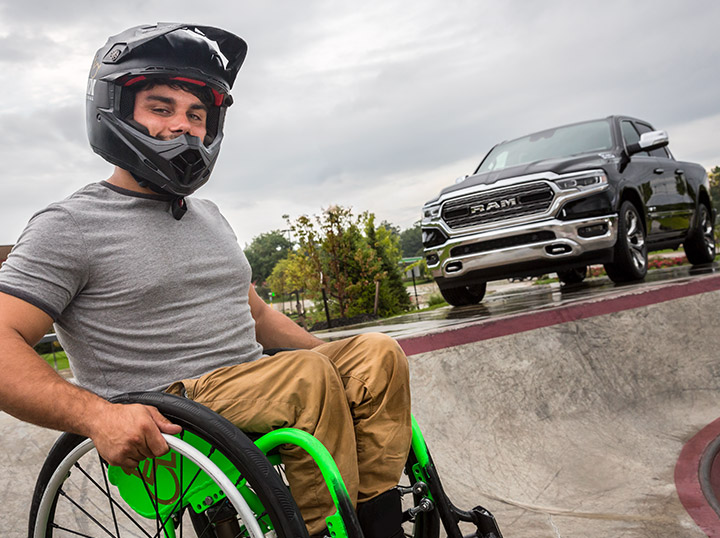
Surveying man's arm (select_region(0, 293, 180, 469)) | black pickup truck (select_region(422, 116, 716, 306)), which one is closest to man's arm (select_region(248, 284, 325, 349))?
man's arm (select_region(0, 293, 180, 469))

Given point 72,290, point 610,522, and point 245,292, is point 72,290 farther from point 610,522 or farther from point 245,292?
point 610,522

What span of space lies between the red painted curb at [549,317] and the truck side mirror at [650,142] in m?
1.78

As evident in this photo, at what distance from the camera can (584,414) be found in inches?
165

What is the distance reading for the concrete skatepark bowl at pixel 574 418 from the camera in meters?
2.87

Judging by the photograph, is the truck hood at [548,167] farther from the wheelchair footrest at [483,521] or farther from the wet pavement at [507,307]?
the wheelchair footrest at [483,521]

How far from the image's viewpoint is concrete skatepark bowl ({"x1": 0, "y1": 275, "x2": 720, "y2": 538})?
9.41 feet

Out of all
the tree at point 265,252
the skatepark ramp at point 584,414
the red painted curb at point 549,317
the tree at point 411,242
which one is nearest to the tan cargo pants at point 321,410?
the skatepark ramp at point 584,414

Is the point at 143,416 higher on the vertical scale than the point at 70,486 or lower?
higher

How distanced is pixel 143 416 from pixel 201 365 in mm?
301

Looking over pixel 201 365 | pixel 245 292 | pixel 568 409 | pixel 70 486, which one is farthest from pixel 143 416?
pixel 568 409

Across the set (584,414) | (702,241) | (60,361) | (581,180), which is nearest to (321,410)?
(584,414)

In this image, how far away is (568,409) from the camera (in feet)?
13.6

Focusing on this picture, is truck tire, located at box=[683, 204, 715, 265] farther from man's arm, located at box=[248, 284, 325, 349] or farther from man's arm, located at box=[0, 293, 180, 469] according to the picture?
man's arm, located at box=[0, 293, 180, 469]

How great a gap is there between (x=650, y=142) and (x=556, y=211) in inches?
62.2
